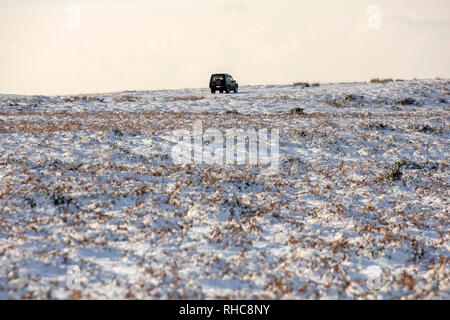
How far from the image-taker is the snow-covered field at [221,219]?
277 inches

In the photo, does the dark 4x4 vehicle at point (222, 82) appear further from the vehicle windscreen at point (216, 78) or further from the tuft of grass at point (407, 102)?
the tuft of grass at point (407, 102)

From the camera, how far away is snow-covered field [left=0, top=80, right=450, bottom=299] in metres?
7.02

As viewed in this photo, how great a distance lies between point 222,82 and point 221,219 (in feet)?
116

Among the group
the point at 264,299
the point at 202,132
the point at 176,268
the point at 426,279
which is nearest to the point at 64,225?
the point at 176,268

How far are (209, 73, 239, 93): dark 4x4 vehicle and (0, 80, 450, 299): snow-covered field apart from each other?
2570cm

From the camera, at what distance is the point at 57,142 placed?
1652 cm

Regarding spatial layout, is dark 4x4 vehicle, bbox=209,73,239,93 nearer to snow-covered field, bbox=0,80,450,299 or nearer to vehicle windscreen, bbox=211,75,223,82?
vehicle windscreen, bbox=211,75,223,82

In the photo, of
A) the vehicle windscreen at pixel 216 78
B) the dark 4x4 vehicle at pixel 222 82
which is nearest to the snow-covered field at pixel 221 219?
the dark 4x4 vehicle at pixel 222 82

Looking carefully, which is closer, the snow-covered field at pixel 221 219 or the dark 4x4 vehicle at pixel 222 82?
the snow-covered field at pixel 221 219

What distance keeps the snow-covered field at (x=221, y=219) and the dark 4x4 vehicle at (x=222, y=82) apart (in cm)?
2570

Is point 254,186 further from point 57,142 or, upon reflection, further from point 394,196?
point 57,142

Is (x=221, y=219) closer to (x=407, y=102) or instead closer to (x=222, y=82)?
(x=407, y=102)

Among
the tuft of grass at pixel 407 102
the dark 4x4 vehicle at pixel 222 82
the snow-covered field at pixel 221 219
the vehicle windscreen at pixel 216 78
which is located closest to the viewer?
the snow-covered field at pixel 221 219
